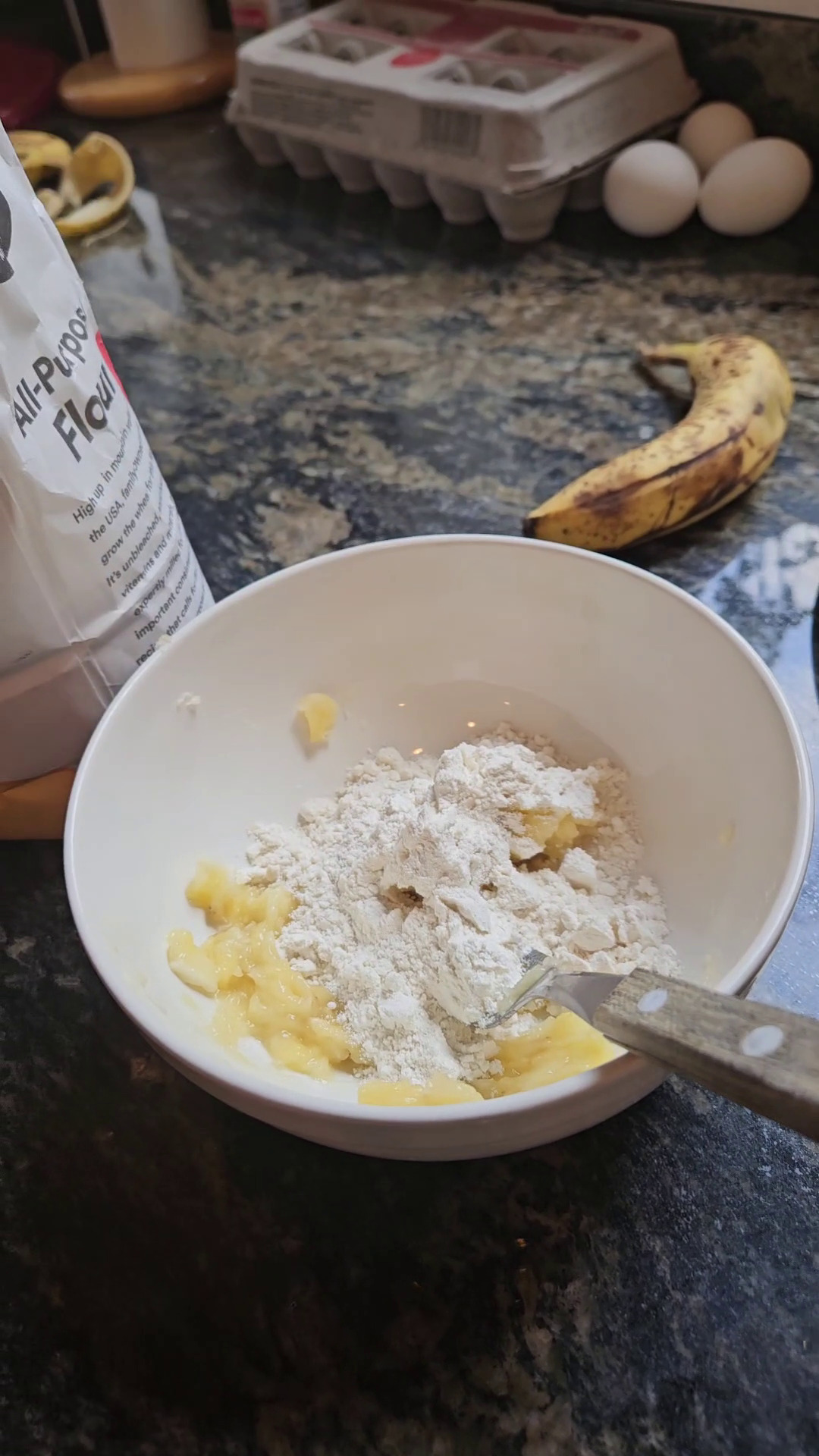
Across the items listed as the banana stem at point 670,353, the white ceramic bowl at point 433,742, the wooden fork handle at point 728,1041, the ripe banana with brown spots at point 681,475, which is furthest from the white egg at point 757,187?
the wooden fork handle at point 728,1041

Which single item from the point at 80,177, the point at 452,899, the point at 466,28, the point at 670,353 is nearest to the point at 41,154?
the point at 80,177

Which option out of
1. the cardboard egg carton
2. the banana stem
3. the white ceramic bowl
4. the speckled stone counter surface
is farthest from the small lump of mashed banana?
the cardboard egg carton

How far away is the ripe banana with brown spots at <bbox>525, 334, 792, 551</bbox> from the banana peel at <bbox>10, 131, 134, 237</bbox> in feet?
2.88

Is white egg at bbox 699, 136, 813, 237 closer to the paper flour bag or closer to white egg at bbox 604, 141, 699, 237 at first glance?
white egg at bbox 604, 141, 699, 237

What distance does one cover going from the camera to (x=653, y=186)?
3.71ft

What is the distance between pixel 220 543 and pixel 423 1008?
52cm

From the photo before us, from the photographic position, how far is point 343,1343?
1.50 ft

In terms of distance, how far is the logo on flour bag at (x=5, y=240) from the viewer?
47 centimetres

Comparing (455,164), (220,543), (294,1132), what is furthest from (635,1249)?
(455,164)

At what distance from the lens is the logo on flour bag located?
47 centimetres

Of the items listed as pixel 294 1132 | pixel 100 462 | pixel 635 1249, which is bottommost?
pixel 635 1249

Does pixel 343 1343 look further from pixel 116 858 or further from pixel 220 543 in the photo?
pixel 220 543

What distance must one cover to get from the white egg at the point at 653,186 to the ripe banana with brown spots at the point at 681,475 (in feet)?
1.24

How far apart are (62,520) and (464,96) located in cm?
89
